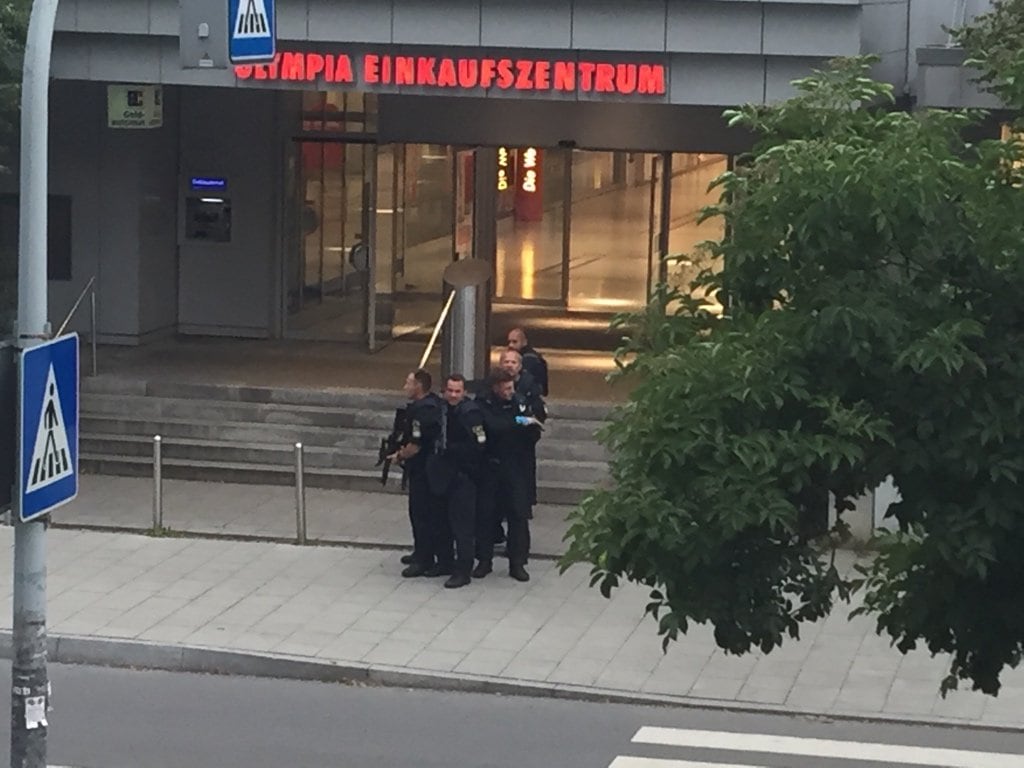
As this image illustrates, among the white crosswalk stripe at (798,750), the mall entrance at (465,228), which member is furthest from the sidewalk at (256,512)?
the mall entrance at (465,228)

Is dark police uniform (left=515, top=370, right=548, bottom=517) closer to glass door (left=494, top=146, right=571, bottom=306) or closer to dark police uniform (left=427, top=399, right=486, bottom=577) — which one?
dark police uniform (left=427, top=399, right=486, bottom=577)

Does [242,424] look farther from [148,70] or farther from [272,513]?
[148,70]

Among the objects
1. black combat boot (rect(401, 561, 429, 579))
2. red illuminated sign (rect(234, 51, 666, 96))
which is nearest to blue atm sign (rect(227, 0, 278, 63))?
black combat boot (rect(401, 561, 429, 579))

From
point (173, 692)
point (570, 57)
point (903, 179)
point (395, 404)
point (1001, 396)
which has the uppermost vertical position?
point (570, 57)

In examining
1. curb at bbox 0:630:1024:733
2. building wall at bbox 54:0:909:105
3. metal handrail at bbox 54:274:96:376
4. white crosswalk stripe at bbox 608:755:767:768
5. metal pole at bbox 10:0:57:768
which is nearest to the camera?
metal pole at bbox 10:0:57:768

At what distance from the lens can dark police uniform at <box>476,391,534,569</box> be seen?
→ 1471 centimetres

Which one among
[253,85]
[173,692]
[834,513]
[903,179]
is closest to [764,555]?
[834,513]

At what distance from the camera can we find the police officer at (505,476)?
48.2 feet

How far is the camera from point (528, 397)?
49.5 ft

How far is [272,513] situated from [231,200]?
650 cm

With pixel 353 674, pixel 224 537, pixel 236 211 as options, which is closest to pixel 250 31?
pixel 353 674

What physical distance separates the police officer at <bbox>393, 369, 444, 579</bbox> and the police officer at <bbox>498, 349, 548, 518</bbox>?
0.61 metres

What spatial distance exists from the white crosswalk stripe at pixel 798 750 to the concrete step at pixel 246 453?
6.37 metres

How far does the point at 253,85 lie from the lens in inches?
718
